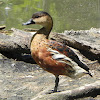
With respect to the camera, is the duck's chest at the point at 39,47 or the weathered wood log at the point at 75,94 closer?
the weathered wood log at the point at 75,94

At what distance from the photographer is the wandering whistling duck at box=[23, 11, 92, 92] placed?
3396mm

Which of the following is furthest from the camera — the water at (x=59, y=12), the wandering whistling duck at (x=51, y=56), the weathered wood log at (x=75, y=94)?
the water at (x=59, y=12)

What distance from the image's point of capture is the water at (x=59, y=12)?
10.5 metres

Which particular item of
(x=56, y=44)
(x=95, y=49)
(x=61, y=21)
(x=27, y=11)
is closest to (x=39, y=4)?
(x=27, y=11)

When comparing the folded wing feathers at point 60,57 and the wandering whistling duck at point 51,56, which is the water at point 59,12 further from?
the folded wing feathers at point 60,57

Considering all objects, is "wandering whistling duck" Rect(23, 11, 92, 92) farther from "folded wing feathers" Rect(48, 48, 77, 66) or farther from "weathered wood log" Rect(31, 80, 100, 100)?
"weathered wood log" Rect(31, 80, 100, 100)

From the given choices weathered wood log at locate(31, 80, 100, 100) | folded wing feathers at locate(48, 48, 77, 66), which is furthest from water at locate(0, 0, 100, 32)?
weathered wood log at locate(31, 80, 100, 100)

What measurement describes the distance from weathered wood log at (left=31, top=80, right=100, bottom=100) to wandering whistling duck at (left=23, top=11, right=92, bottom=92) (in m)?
0.28

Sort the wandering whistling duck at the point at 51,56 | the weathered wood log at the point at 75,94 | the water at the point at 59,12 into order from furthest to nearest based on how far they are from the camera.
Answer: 1. the water at the point at 59,12
2. the wandering whistling duck at the point at 51,56
3. the weathered wood log at the point at 75,94

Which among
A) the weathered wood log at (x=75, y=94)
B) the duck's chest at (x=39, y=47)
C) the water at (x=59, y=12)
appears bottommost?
the water at (x=59, y=12)

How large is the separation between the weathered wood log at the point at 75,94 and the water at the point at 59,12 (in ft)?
22.0

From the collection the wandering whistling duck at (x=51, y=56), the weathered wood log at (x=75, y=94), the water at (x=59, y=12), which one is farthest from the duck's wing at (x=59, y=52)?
the water at (x=59, y=12)

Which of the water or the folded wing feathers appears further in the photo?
the water

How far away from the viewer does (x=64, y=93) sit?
10.7 ft
